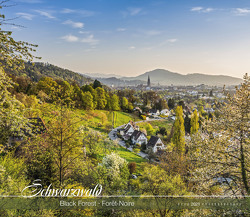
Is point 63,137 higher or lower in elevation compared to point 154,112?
higher

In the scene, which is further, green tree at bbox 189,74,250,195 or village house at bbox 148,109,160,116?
village house at bbox 148,109,160,116

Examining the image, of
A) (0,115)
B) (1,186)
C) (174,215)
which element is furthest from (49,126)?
(174,215)

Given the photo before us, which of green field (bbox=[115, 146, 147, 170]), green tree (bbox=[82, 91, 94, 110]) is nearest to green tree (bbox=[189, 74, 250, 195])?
green field (bbox=[115, 146, 147, 170])

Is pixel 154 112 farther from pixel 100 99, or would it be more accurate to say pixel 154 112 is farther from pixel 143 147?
pixel 143 147

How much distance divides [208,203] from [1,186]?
785 cm

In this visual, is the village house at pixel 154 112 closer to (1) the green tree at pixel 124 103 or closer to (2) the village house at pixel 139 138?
(1) the green tree at pixel 124 103

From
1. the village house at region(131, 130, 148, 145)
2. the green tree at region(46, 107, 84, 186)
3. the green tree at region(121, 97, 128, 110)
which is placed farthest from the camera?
the green tree at region(121, 97, 128, 110)

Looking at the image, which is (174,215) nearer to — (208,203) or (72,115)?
(208,203)

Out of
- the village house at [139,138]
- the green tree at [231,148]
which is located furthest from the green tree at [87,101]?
the green tree at [231,148]

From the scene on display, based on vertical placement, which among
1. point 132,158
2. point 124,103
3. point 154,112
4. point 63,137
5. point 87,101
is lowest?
point 132,158

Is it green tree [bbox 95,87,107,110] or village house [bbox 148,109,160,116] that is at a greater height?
green tree [bbox 95,87,107,110]

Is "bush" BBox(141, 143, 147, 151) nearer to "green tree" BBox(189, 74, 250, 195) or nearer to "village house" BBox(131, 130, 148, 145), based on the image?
"village house" BBox(131, 130, 148, 145)

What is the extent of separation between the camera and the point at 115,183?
1334 cm

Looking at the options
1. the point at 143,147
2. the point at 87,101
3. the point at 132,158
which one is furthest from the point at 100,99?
the point at 132,158
